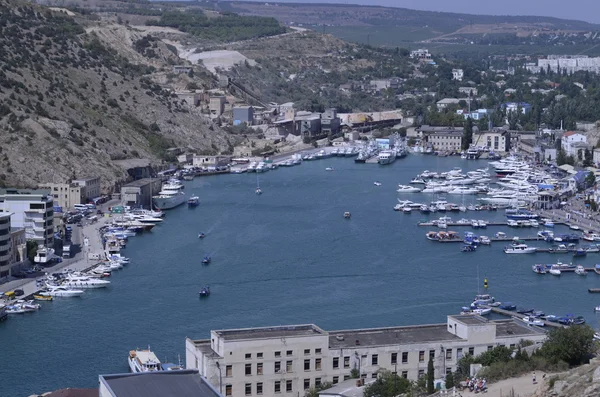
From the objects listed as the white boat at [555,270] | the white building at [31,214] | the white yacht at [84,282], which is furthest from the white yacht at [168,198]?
the white boat at [555,270]

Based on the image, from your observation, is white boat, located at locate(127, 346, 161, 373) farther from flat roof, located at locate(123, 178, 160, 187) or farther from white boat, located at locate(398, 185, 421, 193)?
white boat, located at locate(398, 185, 421, 193)

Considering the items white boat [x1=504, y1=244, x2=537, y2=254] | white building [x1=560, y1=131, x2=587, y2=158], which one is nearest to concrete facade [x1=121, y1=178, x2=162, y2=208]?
white boat [x1=504, y1=244, x2=537, y2=254]

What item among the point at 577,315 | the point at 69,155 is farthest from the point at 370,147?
the point at 577,315

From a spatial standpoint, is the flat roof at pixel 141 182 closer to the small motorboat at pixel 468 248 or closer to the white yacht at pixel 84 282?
the small motorboat at pixel 468 248

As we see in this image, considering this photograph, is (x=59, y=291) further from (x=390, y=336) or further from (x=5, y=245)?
(x=390, y=336)

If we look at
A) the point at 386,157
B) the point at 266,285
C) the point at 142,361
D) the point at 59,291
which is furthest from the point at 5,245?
the point at 386,157
